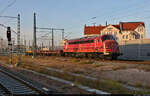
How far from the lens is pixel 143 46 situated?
2814 centimetres

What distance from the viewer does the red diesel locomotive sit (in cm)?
2261

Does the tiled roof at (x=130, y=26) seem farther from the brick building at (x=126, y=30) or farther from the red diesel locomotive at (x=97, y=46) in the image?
the red diesel locomotive at (x=97, y=46)

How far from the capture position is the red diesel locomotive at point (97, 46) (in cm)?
2261

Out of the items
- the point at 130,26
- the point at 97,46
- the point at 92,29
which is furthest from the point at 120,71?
the point at 92,29

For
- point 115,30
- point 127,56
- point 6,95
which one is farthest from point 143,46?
point 115,30

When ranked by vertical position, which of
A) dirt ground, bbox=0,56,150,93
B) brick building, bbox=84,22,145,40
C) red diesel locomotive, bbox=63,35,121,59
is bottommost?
dirt ground, bbox=0,56,150,93

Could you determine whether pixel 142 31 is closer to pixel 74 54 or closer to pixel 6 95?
pixel 74 54

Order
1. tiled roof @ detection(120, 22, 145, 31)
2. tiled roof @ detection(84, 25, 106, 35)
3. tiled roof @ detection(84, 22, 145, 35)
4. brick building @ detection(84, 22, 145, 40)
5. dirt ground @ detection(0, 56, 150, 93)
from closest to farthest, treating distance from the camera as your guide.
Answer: dirt ground @ detection(0, 56, 150, 93)
brick building @ detection(84, 22, 145, 40)
tiled roof @ detection(120, 22, 145, 31)
tiled roof @ detection(84, 22, 145, 35)
tiled roof @ detection(84, 25, 106, 35)

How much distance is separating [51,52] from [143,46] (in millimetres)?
23805

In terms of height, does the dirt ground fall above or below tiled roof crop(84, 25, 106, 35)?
below

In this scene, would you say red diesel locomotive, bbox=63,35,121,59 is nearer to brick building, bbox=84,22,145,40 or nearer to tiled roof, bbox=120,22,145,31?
brick building, bbox=84,22,145,40

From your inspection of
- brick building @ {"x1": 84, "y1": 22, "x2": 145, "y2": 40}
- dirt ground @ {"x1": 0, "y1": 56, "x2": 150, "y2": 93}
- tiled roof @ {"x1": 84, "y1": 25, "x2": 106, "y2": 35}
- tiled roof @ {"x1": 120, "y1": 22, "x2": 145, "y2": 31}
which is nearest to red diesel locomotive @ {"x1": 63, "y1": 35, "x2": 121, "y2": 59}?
dirt ground @ {"x1": 0, "y1": 56, "x2": 150, "y2": 93}

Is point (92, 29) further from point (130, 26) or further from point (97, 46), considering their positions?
point (97, 46)

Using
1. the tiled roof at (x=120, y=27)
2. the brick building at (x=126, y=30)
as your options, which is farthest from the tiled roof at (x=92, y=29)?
the brick building at (x=126, y=30)
